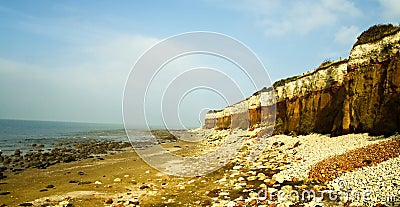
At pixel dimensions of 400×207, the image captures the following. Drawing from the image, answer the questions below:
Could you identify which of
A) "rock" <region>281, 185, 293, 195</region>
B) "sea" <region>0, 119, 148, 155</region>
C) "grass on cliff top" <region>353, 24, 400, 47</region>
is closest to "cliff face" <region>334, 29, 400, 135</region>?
"grass on cliff top" <region>353, 24, 400, 47</region>

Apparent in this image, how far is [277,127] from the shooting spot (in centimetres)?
3016

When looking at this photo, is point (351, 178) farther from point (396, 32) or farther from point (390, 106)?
point (396, 32)

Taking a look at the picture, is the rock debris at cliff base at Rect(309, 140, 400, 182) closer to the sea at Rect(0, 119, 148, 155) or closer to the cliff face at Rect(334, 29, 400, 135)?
the cliff face at Rect(334, 29, 400, 135)

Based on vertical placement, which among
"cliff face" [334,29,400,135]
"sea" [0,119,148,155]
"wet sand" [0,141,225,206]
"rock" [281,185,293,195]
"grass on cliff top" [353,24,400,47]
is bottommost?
"sea" [0,119,148,155]

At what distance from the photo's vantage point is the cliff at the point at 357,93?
14635mm

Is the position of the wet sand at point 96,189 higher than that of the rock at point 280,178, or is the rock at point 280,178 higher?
the rock at point 280,178

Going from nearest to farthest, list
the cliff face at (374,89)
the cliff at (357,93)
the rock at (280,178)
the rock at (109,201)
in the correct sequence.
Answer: the rock at (280,178) < the rock at (109,201) < the cliff face at (374,89) < the cliff at (357,93)

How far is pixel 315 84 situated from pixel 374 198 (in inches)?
686

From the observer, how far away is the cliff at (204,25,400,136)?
14635mm

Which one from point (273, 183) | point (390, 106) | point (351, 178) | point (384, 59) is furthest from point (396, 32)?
point (273, 183)

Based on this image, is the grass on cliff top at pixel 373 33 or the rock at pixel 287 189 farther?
the grass on cliff top at pixel 373 33

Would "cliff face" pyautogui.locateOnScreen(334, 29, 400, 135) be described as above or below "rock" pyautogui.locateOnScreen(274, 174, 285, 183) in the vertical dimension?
above

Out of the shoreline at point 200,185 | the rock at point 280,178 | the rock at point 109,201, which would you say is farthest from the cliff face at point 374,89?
the rock at point 109,201

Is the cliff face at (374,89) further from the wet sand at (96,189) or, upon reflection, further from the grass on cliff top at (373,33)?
the wet sand at (96,189)
